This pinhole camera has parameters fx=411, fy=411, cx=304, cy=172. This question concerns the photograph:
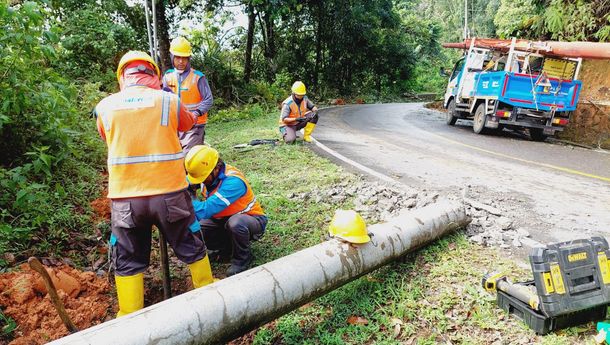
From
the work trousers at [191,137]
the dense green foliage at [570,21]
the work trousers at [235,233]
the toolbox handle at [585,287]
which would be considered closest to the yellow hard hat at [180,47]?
the work trousers at [191,137]

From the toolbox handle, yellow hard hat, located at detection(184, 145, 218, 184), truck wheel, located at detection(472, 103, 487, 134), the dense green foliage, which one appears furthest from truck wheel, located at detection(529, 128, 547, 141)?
yellow hard hat, located at detection(184, 145, 218, 184)

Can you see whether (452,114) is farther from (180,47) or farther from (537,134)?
(180,47)

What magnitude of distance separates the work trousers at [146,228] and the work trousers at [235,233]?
47cm

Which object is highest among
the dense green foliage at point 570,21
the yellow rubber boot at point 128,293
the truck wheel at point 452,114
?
the dense green foliage at point 570,21

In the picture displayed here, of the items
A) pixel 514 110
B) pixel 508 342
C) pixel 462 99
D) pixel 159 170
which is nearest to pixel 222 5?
pixel 462 99

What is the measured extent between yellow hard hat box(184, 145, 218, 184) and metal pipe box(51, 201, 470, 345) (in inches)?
39.6

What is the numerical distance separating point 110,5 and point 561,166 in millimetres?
12175

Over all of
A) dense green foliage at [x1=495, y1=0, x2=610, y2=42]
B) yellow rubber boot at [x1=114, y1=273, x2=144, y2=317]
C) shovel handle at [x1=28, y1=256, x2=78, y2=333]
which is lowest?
yellow rubber boot at [x1=114, y1=273, x2=144, y2=317]

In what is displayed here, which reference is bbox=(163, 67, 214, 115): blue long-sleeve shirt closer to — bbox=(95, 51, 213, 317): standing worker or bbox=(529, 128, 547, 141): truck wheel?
bbox=(95, 51, 213, 317): standing worker

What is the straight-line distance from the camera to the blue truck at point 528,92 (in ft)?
30.4

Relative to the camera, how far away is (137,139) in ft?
8.40

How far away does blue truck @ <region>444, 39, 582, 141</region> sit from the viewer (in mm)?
9258

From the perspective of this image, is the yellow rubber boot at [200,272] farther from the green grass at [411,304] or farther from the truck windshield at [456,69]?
the truck windshield at [456,69]

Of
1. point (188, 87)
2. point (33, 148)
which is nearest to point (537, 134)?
point (188, 87)
